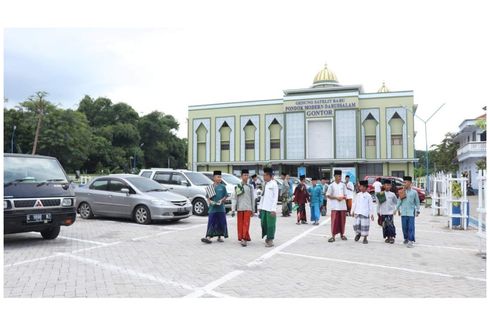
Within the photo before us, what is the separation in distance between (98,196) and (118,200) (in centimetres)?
87

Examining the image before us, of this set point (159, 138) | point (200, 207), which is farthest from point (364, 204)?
point (159, 138)

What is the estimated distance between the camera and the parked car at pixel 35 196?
8.84 meters

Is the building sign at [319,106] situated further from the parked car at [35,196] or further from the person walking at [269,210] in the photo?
the parked car at [35,196]

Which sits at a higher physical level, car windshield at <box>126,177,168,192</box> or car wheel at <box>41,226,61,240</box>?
car windshield at <box>126,177,168,192</box>

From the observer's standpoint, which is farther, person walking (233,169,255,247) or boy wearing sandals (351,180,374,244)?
boy wearing sandals (351,180,374,244)

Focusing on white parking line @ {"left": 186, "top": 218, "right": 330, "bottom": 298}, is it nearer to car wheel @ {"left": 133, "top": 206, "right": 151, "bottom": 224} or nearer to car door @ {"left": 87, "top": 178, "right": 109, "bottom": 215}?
car wheel @ {"left": 133, "top": 206, "right": 151, "bottom": 224}

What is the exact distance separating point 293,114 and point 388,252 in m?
46.6

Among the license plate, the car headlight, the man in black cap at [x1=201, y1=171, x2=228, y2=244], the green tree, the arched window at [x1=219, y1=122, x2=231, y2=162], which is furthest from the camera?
the green tree

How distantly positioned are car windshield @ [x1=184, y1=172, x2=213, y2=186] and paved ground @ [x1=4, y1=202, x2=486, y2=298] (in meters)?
5.55

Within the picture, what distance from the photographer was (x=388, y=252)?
364 inches

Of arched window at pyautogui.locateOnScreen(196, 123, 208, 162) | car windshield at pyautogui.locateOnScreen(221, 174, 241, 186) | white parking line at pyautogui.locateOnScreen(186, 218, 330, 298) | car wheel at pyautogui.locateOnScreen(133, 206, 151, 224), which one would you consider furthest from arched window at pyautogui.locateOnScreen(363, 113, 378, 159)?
white parking line at pyautogui.locateOnScreen(186, 218, 330, 298)

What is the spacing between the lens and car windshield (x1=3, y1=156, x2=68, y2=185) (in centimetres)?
940

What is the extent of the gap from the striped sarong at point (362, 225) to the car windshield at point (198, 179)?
7828 millimetres

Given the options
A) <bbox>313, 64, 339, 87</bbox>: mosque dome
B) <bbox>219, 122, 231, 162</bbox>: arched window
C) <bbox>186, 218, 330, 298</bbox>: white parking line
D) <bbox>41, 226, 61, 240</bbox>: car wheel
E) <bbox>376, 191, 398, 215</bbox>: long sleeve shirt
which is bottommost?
<bbox>186, 218, 330, 298</bbox>: white parking line
